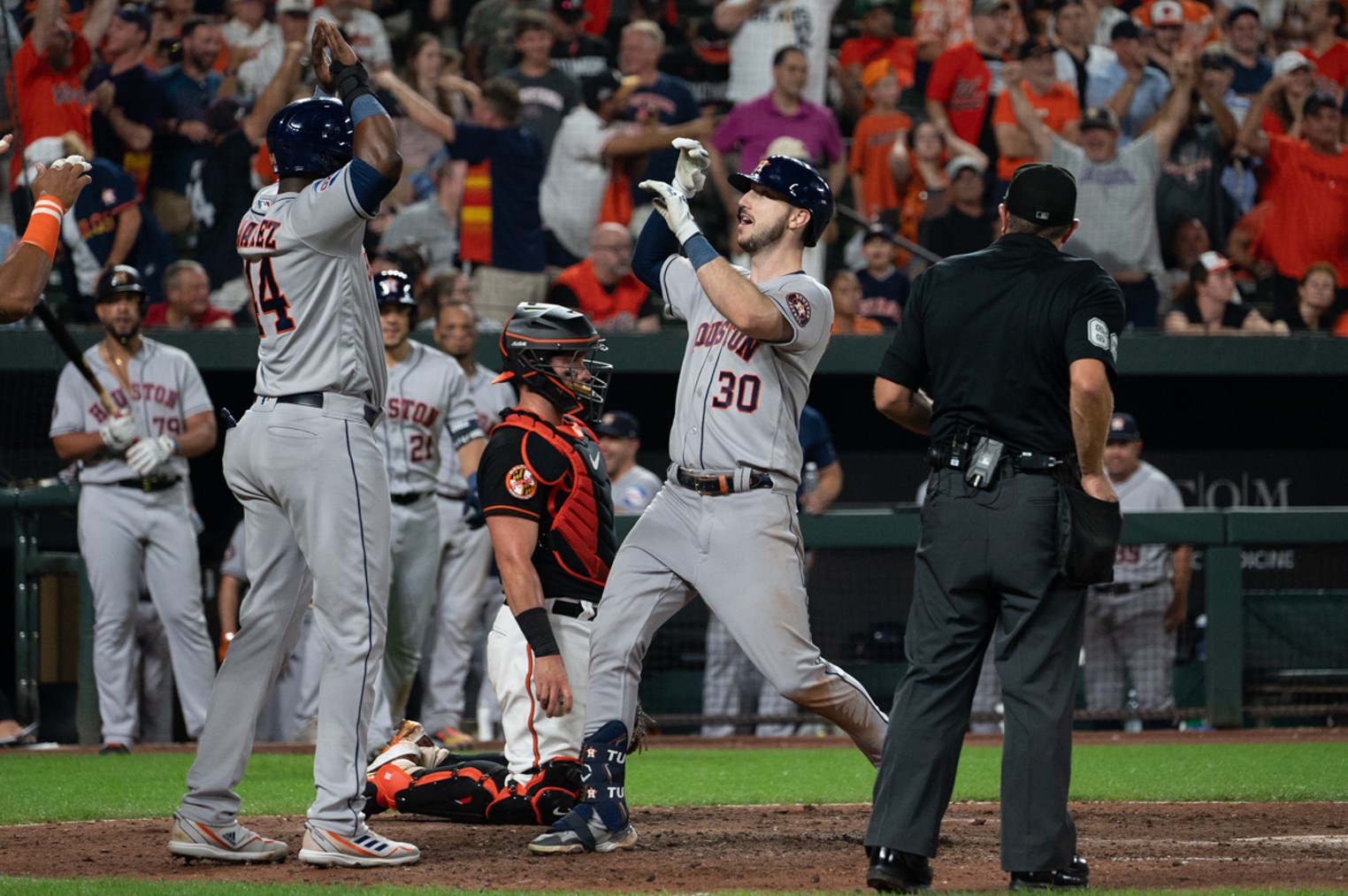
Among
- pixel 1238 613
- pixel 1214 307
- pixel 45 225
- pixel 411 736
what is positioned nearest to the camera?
pixel 45 225

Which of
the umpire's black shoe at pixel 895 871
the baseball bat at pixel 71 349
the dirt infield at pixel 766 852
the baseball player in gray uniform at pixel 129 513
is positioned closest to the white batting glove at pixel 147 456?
the baseball player in gray uniform at pixel 129 513

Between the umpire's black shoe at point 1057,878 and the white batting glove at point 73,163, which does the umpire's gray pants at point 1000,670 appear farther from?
the white batting glove at point 73,163

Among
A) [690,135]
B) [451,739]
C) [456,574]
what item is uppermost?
[690,135]

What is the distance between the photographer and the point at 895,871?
3709 millimetres

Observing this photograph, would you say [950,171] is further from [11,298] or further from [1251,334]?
[11,298]

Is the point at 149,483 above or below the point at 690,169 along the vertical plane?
below

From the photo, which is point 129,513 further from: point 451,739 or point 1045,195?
point 1045,195

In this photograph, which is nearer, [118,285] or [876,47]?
[118,285]

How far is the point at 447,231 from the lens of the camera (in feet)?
33.8

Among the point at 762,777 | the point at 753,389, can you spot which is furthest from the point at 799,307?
the point at 762,777

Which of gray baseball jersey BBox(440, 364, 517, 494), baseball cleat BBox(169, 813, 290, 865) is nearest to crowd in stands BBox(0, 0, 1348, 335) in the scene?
gray baseball jersey BBox(440, 364, 517, 494)

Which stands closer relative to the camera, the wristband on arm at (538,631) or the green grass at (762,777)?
the wristband on arm at (538,631)

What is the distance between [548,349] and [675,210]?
0.62m

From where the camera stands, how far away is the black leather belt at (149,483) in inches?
313
